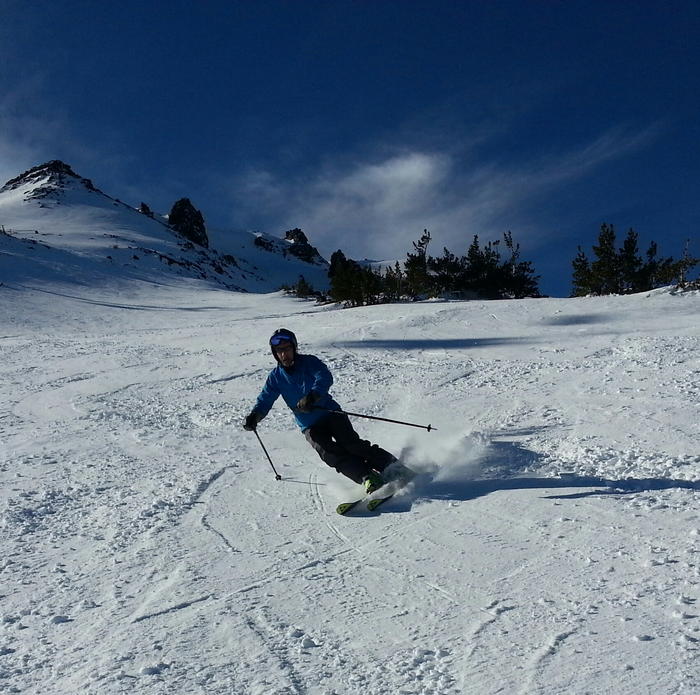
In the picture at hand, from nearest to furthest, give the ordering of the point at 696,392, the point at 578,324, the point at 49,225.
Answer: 1. the point at 696,392
2. the point at 578,324
3. the point at 49,225

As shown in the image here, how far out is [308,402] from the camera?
204 inches

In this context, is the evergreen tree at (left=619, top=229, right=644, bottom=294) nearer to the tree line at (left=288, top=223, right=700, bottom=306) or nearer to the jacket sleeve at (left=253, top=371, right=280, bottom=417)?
the tree line at (left=288, top=223, right=700, bottom=306)

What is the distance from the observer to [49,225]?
82.6m

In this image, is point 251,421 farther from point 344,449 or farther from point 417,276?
point 417,276

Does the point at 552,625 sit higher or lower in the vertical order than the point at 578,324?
lower

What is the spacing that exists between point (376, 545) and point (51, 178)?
133 m

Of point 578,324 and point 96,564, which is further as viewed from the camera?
point 578,324

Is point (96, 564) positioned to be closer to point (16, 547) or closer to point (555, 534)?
point (16, 547)

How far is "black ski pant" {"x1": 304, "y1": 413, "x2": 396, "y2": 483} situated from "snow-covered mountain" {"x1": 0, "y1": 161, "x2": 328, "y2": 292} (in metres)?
46.2

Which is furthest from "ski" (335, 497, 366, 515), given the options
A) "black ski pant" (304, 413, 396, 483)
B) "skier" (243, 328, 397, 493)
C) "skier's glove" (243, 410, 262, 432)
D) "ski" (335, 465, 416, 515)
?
"skier's glove" (243, 410, 262, 432)

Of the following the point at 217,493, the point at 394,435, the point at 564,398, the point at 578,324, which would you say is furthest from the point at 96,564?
the point at 578,324

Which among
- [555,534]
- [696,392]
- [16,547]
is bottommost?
[16,547]

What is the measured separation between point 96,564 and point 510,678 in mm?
3080

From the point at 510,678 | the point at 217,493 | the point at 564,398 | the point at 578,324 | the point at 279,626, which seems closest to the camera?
the point at 510,678
